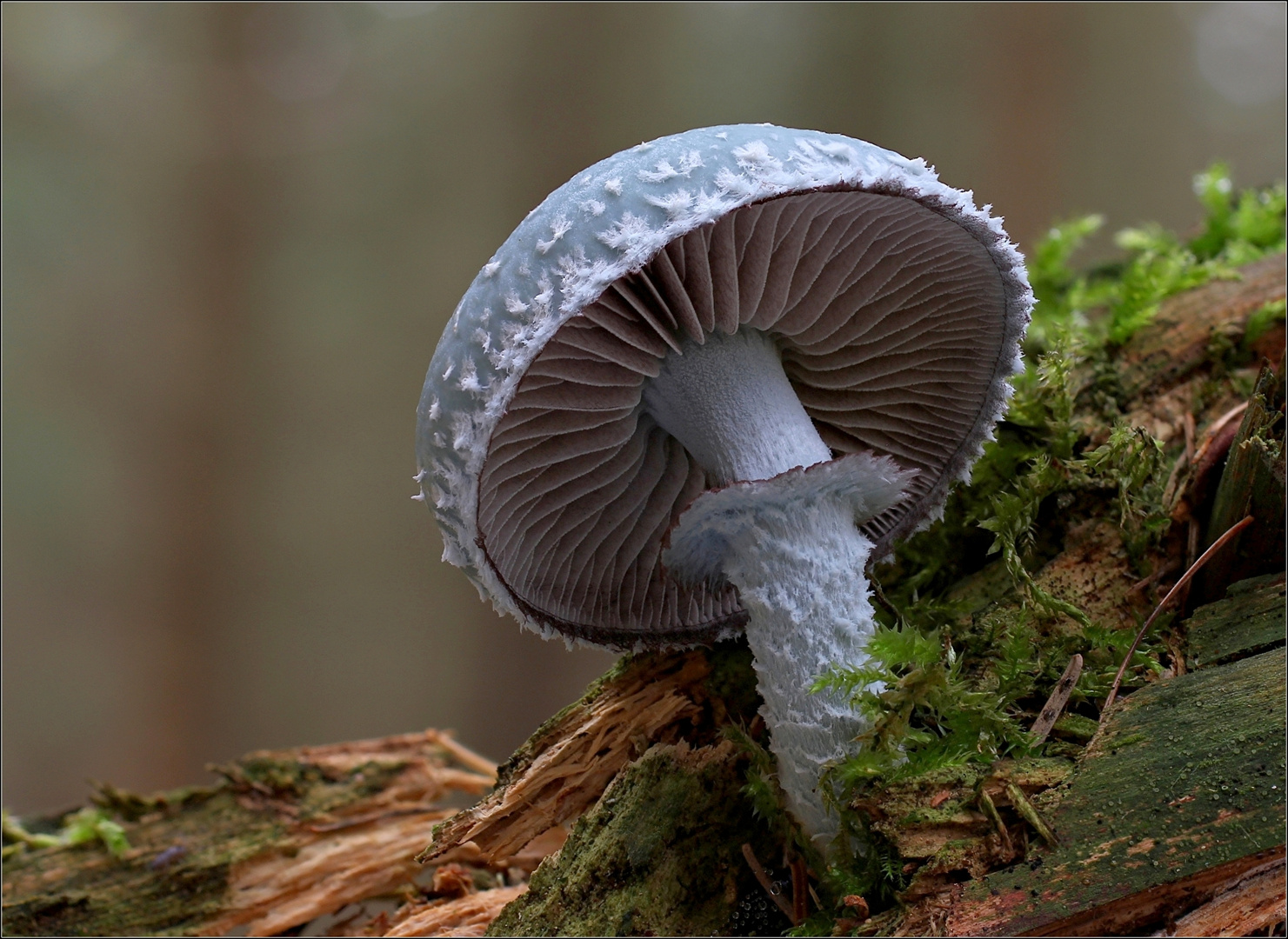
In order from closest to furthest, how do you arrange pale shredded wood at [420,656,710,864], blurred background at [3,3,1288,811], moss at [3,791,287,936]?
pale shredded wood at [420,656,710,864] < moss at [3,791,287,936] < blurred background at [3,3,1288,811]

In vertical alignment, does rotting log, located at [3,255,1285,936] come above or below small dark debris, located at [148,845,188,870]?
below

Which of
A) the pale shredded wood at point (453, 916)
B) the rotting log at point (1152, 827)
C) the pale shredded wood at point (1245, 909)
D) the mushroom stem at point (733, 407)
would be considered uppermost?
the mushroom stem at point (733, 407)

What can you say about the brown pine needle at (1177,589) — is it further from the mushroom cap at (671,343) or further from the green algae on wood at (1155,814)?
the mushroom cap at (671,343)

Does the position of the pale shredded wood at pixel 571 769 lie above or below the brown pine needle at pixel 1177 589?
above

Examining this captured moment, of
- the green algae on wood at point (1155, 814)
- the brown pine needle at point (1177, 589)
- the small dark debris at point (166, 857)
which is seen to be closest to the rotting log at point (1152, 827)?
the green algae on wood at point (1155, 814)

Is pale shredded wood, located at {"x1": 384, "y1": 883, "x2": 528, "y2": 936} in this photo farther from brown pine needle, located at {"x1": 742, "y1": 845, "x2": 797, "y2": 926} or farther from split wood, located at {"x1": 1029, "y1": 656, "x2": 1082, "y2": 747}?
split wood, located at {"x1": 1029, "y1": 656, "x2": 1082, "y2": 747}

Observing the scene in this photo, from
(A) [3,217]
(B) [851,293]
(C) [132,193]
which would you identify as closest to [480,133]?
(C) [132,193]

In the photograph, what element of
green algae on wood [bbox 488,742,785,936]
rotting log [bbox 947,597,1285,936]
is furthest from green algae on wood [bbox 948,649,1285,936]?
green algae on wood [bbox 488,742,785,936]
